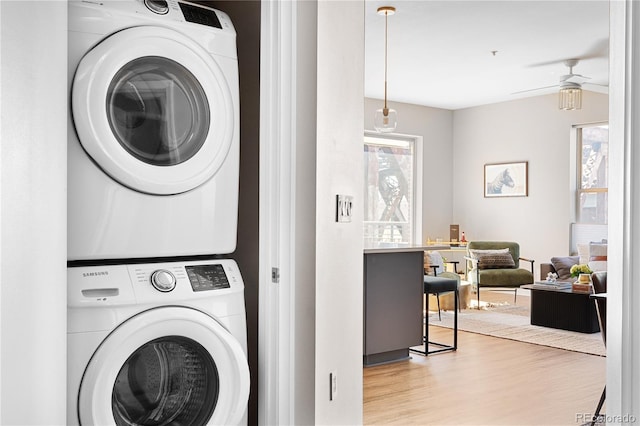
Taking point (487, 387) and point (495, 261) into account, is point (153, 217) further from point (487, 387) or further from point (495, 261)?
point (495, 261)

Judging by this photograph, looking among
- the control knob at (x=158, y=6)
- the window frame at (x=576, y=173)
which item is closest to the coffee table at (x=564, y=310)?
the window frame at (x=576, y=173)

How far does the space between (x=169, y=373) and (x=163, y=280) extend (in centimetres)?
34

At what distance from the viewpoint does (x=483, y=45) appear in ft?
A: 19.5

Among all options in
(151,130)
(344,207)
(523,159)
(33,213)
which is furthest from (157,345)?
(523,159)

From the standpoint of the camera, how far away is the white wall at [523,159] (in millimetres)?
8188

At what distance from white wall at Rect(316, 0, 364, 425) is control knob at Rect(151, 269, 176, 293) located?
53 cm

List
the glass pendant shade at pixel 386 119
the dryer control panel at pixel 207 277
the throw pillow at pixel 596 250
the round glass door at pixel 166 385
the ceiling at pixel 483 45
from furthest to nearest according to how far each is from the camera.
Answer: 1. the throw pillow at pixel 596 250
2. the glass pendant shade at pixel 386 119
3. the ceiling at pixel 483 45
4. the dryer control panel at pixel 207 277
5. the round glass door at pixel 166 385

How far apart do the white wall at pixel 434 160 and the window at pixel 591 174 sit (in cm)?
200

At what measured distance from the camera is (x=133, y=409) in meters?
2.10

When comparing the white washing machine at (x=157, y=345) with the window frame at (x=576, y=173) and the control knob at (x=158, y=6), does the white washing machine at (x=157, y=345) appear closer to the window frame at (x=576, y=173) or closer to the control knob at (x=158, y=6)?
the control knob at (x=158, y=6)

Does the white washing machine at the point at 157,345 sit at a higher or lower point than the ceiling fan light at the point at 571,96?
lower

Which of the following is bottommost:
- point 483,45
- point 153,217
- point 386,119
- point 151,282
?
point 151,282

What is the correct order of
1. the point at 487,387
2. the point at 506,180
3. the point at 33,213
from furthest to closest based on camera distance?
the point at 506,180
the point at 487,387
the point at 33,213

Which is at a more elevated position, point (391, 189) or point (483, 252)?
point (391, 189)
